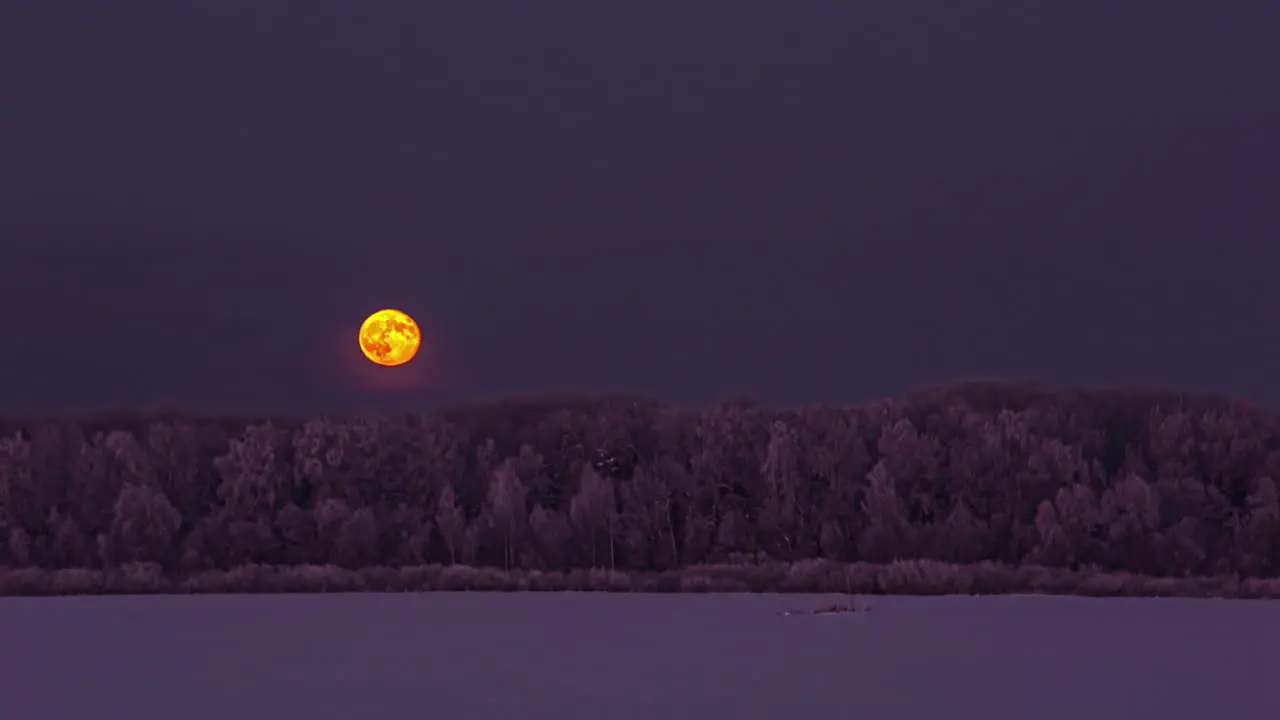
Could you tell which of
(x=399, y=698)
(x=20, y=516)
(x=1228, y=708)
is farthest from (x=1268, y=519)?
(x=20, y=516)

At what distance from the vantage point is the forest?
19922 millimetres

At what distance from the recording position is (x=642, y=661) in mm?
8312

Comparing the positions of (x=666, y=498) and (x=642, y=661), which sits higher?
(x=642, y=661)

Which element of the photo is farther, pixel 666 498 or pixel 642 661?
pixel 666 498

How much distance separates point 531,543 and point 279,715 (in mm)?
14460

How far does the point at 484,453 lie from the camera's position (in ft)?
78.4

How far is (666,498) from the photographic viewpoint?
22.2 m

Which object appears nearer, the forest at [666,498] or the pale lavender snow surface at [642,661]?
the pale lavender snow surface at [642,661]

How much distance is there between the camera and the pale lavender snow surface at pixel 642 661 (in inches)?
261

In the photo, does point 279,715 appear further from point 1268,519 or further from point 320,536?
point 1268,519

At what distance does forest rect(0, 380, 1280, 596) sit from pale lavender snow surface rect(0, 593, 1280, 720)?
6877 mm

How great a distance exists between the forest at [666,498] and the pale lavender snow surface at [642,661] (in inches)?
271

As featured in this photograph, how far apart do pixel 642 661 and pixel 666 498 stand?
547 inches

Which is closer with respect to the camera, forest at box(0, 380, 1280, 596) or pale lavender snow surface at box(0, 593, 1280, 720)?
pale lavender snow surface at box(0, 593, 1280, 720)
